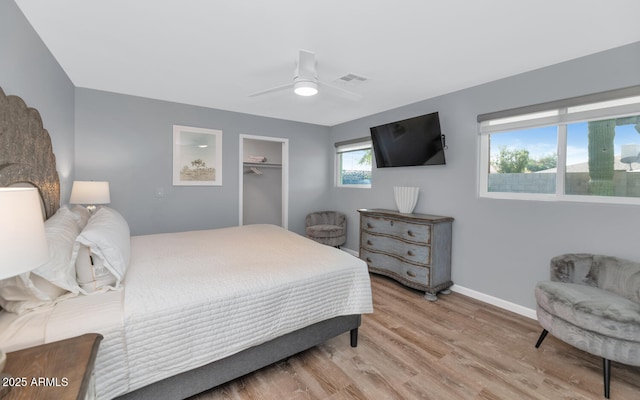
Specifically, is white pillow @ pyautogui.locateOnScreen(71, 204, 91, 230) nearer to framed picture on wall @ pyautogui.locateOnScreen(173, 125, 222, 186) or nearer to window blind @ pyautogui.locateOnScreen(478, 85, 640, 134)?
framed picture on wall @ pyautogui.locateOnScreen(173, 125, 222, 186)

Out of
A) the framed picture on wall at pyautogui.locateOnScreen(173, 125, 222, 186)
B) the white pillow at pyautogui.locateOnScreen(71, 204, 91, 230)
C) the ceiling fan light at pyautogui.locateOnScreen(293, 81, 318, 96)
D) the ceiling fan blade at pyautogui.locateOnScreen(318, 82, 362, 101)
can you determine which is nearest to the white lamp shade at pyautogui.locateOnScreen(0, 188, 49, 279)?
the white pillow at pyautogui.locateOnScreen(71, 204, 91, 230)

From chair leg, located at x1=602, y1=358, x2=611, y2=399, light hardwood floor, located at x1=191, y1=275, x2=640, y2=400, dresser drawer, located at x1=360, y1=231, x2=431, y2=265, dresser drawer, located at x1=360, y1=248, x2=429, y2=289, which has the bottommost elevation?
light hardwood floor, located at x1=191, y1=275, x2=640, y2=400

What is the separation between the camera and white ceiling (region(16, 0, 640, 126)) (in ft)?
5.90

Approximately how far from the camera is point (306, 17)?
1.89 metres

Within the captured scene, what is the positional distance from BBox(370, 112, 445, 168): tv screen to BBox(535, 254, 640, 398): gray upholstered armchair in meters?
1.69

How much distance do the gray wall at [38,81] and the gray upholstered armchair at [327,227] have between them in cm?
321

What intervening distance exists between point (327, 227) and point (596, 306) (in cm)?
347

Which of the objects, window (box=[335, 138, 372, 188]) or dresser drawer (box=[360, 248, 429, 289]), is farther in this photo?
window (box=[335, 138, 372, 188])

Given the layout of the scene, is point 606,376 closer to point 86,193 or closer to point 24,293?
point 24,293

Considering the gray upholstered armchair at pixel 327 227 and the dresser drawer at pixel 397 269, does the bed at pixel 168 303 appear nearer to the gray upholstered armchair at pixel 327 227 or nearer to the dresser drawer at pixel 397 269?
the dresser drawer at pixel 397 269

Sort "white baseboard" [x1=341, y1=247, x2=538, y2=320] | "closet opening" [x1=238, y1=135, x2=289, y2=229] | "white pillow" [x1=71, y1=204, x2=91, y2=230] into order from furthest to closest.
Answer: "closet opening" [x1=238, y1=135, x2=289, y2=229]
"white baseboard" [x1=341, y1=247, x2=538, y2=320]
"white pillow" [x1=71, y1=204, x2=91, y2=230]

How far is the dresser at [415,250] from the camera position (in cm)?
319

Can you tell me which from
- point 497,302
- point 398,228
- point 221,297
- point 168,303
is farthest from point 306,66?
point 497,302

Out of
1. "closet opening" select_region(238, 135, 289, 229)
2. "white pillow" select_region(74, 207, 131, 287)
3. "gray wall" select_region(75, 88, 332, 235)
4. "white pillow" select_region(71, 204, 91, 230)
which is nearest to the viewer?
"white pillow" select_region(74, 207, 131, 287)
